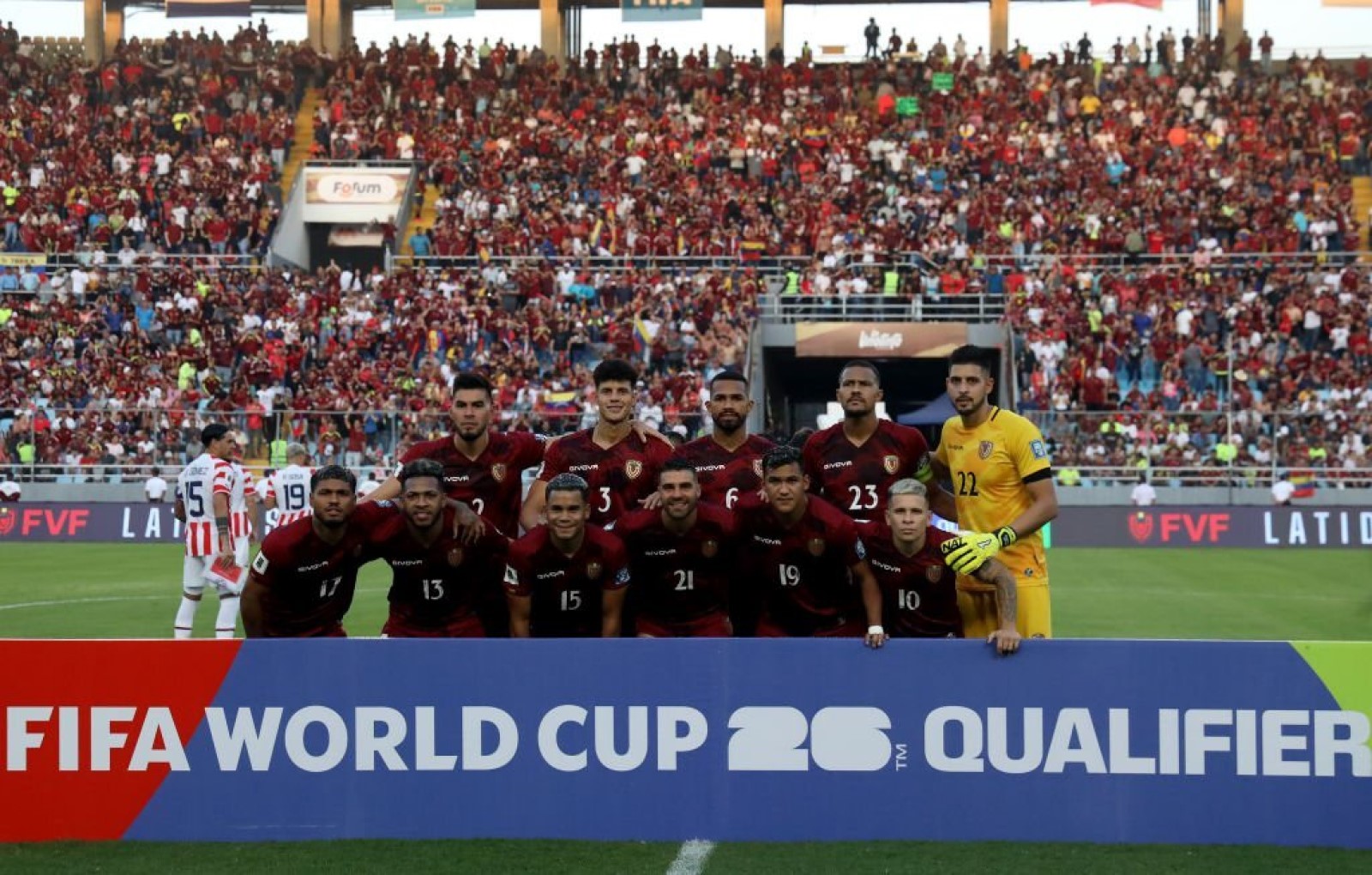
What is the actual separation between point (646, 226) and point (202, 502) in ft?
85.2

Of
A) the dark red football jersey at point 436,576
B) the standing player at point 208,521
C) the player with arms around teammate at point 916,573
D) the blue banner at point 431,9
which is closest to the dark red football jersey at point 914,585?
the player with arms around teammate at point 916,573

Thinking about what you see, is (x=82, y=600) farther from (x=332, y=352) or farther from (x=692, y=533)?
(x=332, y=352)

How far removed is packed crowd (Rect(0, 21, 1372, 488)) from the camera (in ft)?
109

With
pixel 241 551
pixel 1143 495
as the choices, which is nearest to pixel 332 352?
pixel 1143 495

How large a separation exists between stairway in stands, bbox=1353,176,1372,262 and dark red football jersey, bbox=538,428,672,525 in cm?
3345

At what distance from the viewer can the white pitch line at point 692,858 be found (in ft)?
23.1

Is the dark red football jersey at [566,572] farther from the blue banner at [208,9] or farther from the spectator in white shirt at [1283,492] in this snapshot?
the blue banner at [208,9]

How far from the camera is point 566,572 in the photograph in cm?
846

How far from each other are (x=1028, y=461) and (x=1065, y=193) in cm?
3252

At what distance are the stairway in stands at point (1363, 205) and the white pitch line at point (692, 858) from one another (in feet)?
116

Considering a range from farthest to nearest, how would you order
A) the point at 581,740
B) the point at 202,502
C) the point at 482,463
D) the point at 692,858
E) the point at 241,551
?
the point at 241,551 < the point at 202,502 < the point at 482,463 < the point at 581,740 < the point at 692,858

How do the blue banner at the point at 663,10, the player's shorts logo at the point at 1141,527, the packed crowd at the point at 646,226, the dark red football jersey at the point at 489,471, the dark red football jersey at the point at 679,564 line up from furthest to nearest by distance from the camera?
the blue banner at the point at 663,10 < the packed crowd at the point at 646,226 < the player's shorts logo at the point at 1141,527 < the dark red football jersey at the point at 489,471 < the dark red football jersey at the point at 679,564

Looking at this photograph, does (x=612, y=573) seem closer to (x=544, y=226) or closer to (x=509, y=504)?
(x=509, y=504)

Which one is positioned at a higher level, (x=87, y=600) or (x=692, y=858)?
(x=692, y=858)
